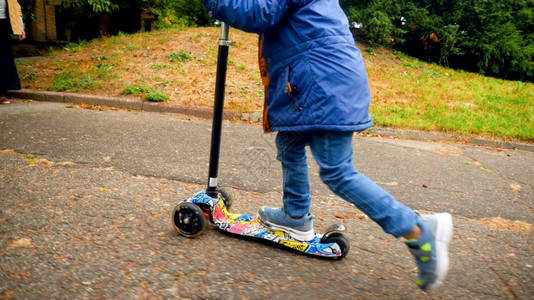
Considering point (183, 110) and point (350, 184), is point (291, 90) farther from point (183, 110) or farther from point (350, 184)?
point (183, 110)

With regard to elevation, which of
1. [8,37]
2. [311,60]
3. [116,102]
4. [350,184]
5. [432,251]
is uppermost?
[311,60]

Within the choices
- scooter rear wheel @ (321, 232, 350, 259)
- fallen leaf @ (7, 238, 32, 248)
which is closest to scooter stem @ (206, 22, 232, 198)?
scooter rear wheel @ (321, 232, 350, 259)

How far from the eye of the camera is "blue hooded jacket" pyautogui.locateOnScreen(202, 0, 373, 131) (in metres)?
1.75

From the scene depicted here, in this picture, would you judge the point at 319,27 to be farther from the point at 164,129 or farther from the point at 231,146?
the point at 164,129

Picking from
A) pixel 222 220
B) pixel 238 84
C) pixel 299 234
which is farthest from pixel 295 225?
pixel 238 84

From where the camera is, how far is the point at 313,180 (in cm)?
363

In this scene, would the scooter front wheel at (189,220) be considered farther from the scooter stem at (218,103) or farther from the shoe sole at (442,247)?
the shoe sole at (442,247)

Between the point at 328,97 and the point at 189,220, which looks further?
the point at 189,220

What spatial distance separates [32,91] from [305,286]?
6476mm

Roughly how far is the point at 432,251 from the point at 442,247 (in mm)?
56

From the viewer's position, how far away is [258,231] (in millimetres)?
2322

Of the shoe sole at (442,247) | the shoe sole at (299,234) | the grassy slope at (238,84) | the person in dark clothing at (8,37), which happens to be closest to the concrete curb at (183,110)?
the grassy slope at (238,84)

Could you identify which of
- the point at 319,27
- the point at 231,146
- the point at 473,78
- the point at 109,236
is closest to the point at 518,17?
the point at 473,78

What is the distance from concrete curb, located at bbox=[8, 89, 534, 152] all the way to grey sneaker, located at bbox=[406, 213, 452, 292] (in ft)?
14.5
